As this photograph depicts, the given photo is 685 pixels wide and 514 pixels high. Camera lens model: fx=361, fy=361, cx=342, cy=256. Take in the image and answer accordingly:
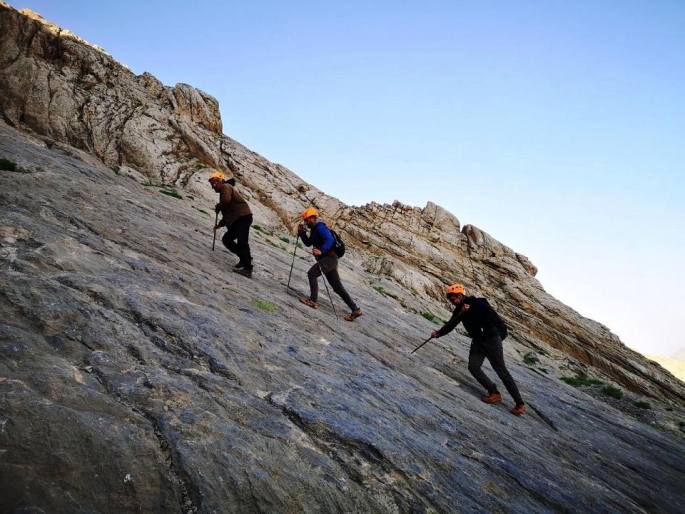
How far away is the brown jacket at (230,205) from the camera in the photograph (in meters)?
12.5

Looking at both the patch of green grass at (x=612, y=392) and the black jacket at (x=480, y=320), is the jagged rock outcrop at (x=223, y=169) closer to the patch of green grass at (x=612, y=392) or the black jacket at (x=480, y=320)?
the patch of green grass at (x=612, y=392)

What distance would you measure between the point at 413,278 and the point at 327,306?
2106cm

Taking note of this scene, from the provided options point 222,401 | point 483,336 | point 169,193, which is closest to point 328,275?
point 483,336

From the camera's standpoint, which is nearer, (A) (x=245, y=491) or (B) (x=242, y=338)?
(A) (x=245, y=491)

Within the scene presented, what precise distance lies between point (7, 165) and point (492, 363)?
1615 cm

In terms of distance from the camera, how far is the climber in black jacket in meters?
10.7

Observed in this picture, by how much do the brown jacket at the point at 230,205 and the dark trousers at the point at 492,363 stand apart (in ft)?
29.0

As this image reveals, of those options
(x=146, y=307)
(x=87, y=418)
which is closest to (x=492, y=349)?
(x=146, y=307)

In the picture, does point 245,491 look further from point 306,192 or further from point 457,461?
point 306,192

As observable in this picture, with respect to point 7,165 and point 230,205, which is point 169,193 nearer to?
point 7,165

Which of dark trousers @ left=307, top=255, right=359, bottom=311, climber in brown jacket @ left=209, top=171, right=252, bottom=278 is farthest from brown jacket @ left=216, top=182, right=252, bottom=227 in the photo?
dark trousers @ left=307, top=255, right=359, bottom=311

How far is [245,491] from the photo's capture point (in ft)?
13.3

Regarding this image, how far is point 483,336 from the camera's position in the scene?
35.9 ft

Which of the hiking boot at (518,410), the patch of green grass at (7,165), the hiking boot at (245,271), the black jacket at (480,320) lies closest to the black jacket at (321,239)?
the hiking boot at (245,271)
